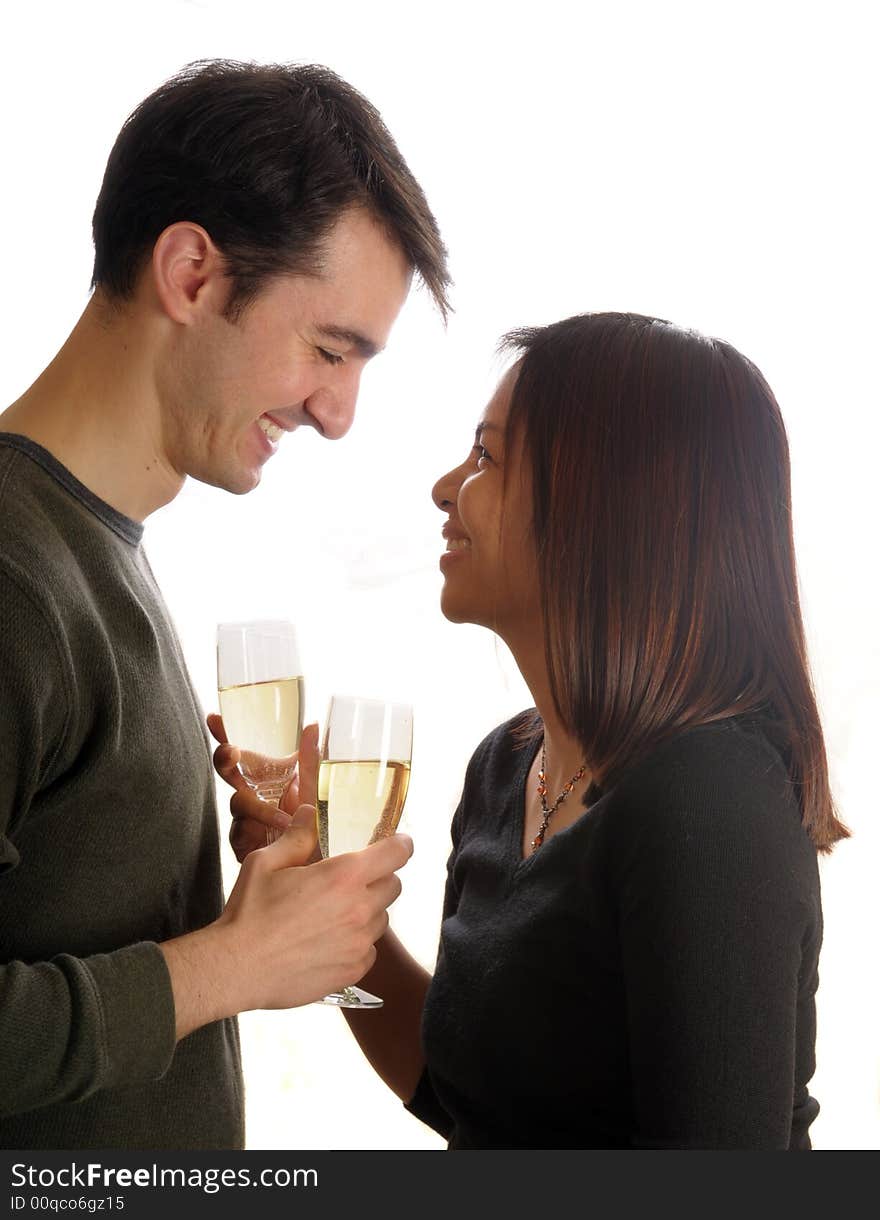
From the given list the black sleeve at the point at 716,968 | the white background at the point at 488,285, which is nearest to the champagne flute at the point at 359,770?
the black sleeve at the point at 716,968

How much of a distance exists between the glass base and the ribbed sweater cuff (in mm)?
213

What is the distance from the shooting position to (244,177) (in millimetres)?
1567

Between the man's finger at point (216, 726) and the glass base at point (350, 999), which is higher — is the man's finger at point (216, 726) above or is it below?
above

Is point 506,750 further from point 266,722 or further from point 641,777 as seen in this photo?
point 641,777

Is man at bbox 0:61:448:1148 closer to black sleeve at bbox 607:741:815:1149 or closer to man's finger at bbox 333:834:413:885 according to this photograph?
man's finger at bbox 333:834:413:885

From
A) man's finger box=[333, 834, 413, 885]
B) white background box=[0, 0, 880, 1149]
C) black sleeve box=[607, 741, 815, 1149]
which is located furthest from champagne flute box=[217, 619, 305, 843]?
white background box=[0, 0, 880, 1149]

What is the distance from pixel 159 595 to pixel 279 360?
1.08 ft

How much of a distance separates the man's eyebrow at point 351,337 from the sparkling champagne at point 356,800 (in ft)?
1.79

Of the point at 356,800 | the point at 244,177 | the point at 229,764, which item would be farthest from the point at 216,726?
the point at 244,177

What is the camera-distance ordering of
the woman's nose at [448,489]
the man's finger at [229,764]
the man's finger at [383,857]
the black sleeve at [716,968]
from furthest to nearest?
the woman's nose at [448,489] → the man's finger at [229,764] → the man's finger at [383,857] → the black sleeve at [716,968]

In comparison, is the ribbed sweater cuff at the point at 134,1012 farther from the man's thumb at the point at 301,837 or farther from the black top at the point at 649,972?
the black top at the point at 649,972

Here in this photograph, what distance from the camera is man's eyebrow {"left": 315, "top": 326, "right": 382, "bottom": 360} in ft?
5.24

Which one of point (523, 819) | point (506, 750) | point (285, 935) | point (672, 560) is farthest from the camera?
point (506, 750)

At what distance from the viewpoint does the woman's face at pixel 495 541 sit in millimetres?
1545
